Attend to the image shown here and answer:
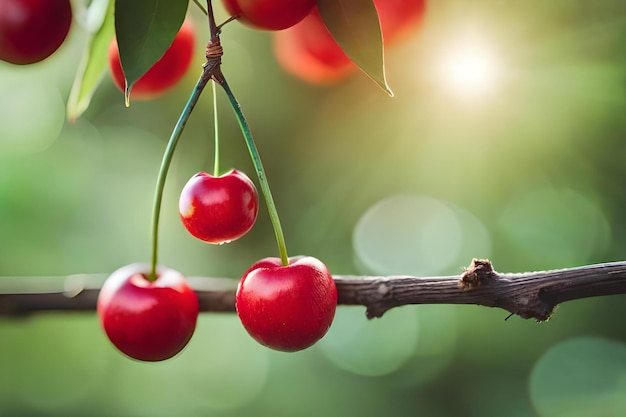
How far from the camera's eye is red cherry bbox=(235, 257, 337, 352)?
336mm

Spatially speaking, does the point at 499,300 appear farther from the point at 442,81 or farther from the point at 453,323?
the point at 453,323

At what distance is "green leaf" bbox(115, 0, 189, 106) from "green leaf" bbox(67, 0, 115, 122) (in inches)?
4.7

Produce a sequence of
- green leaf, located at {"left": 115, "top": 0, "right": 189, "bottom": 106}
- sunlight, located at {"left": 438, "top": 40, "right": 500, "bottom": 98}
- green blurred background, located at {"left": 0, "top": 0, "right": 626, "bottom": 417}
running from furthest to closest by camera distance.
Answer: green blurred background, located at {"left": 0, "top": 0, "right": 626, "bottom": 417} < sunlight, located at {"left": 438, "top": 40, "right": 500, "bottom": 98} < green leaf, located at {"left": 115, "top": 0, "right": 189, "bottom": 106}

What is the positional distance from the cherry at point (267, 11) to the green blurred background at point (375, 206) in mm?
771

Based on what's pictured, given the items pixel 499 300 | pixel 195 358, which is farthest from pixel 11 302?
pixel 195 358

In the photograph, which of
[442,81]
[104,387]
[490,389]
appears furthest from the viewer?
[104,387]

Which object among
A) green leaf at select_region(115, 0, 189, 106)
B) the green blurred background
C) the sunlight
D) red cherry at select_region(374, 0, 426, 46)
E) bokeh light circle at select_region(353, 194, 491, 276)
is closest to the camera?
green leaf at select_region(115, 0, 189, 106)

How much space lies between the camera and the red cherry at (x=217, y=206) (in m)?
0.35

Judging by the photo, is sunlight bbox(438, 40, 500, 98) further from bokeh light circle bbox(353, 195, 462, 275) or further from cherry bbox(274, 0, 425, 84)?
cherry bbox(274, 0, 425, 84)

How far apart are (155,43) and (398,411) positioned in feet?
4.72

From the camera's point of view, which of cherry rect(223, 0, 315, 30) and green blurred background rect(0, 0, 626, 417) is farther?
green blurred background rect(0, 0, 626, 417)

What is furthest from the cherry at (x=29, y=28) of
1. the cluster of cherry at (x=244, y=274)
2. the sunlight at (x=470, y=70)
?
the sunlight at (x=470, y=70)

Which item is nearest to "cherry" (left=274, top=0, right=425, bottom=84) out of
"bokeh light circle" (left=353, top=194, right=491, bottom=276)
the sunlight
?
the sunlight

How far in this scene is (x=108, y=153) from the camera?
5.32 ft
